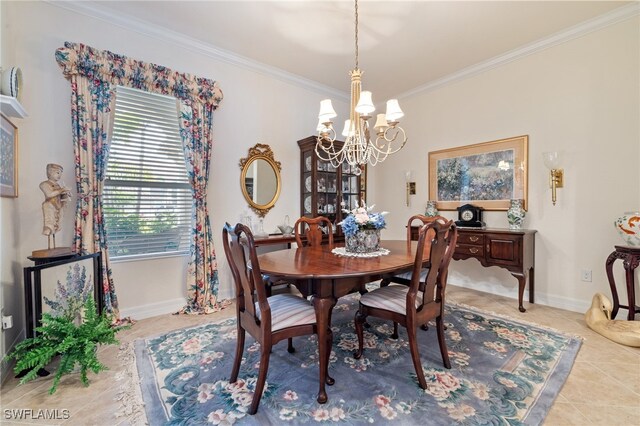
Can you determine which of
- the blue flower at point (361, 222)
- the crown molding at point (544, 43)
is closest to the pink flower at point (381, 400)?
the blue flower at point (361, 222)

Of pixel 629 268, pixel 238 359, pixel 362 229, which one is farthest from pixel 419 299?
pixel 629 268

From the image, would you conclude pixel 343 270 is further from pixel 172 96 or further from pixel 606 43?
pixel 606 43

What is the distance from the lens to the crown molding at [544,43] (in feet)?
8.64

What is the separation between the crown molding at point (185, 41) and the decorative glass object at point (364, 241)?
2644 mm

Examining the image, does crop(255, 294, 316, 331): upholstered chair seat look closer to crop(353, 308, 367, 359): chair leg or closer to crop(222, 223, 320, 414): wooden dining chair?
crop(222, 223, 320, 414): wooden dining chair

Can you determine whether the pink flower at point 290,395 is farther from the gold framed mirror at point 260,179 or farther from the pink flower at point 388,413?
the gold framed mirror at point 260,179

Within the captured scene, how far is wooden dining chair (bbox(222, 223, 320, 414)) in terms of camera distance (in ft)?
4.94

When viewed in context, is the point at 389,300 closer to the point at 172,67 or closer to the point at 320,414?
the point at 320,414

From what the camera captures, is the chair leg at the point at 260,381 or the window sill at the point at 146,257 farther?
the window sill at the point at 146,257

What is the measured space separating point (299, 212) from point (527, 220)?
9.16 feet

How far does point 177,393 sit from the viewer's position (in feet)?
5.49

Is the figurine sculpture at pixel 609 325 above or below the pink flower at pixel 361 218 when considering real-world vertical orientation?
below

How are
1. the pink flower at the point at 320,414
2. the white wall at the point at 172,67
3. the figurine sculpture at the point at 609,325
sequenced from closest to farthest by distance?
the pink flower at the point at 320,414, the figurine sculpture at the point at 609,325, the white wall at the point at 172,67

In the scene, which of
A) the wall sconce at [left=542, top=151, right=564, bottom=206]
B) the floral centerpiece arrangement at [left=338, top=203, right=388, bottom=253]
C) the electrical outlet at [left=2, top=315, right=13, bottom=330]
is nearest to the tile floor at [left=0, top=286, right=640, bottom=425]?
the electrical outlet at [left=2, top=315, right=13, bottom=330]
